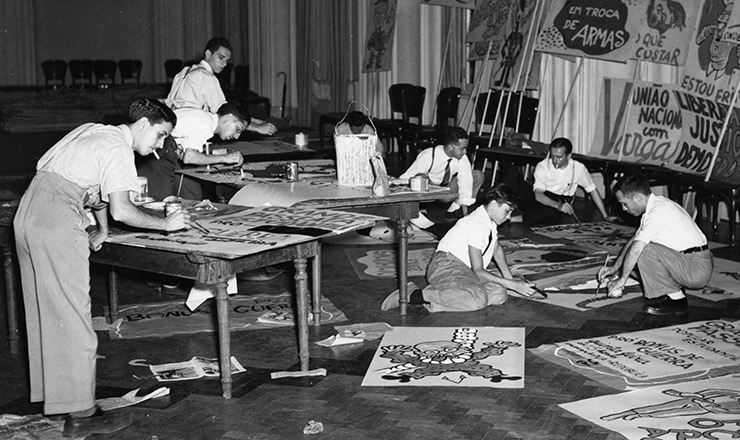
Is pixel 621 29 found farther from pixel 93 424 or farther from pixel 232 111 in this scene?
pixel 93 424

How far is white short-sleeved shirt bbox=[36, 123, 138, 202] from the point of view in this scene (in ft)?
12.7

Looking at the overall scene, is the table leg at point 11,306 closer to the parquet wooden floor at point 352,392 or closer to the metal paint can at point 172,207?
the parquet wooden floor at point 352,392

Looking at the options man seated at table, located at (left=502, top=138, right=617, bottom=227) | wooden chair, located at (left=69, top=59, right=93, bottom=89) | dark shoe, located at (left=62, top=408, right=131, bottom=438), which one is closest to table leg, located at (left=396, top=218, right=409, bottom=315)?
dark shoe, located at (left=62, top=408, right=131, bottom=438)

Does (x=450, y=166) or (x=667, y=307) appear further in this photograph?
(x=450, y=166)

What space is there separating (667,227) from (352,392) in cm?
228

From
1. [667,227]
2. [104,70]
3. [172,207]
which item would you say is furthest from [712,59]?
Result: [104,70]

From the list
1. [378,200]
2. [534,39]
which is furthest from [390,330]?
[534,39]

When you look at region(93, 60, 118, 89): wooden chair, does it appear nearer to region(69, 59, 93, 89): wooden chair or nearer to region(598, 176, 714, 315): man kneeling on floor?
region(69, 59, 93, 89): wooden chair

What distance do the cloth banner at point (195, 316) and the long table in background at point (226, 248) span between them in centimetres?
74

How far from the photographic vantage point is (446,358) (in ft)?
15.6

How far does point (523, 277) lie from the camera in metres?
6.33

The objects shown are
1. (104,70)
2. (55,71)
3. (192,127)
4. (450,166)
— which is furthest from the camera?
(55,71)

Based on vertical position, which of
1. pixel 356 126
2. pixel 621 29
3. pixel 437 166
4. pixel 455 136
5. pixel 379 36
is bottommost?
pixel 437 166

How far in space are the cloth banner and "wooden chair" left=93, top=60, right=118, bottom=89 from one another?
15.6 meters
